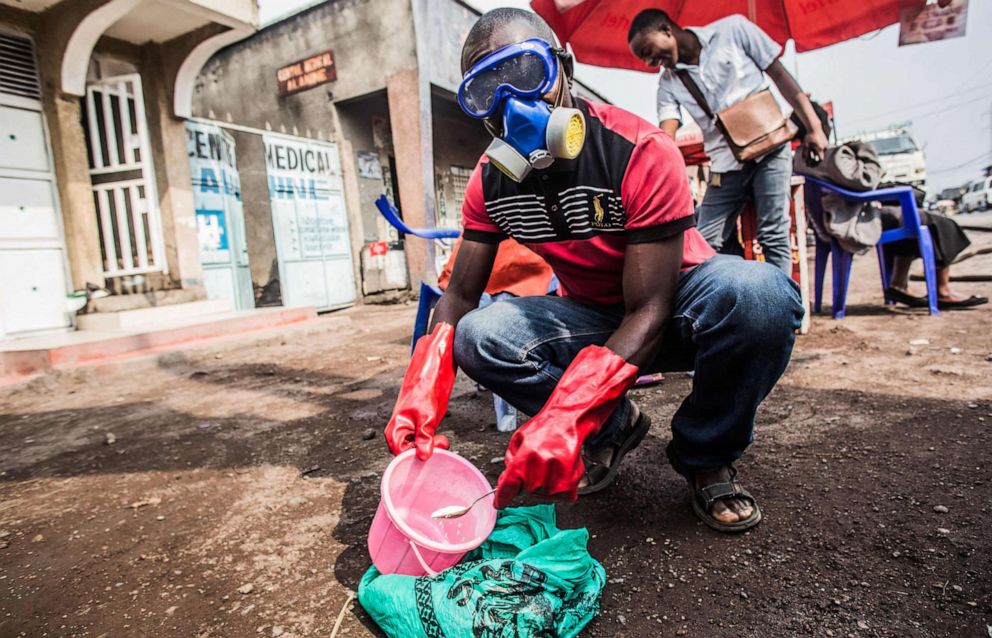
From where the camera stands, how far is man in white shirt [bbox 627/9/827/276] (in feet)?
9.45

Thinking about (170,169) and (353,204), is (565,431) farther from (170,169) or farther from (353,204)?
(353,204)

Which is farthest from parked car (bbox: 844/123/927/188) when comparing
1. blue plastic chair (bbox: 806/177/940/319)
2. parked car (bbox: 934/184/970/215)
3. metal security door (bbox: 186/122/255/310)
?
metal security door (bbox: 186/122/255/310)

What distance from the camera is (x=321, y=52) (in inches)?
371

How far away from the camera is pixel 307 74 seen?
31.2 ft

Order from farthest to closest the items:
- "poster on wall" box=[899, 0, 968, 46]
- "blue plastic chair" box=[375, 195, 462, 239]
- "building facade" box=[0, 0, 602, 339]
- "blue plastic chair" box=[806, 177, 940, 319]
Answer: "building facade" box=[0, 0, 602, 339], "blue plastic chair" box=[806, 177, 940, 319], "poster on wall" box=[899, 0, 968, 46], "blue plastic chair" box=[375, 195, 462, 239]

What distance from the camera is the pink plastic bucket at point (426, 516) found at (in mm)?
1205

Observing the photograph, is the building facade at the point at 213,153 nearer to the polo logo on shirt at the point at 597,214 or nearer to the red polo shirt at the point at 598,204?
the red polo shirt at the point at 598,204

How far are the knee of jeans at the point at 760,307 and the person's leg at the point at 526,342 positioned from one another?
1.23 ft

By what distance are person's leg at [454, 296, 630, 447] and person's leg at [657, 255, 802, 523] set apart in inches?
9.6

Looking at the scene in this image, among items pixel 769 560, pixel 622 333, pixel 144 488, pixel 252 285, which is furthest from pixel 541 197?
pixel 252 285

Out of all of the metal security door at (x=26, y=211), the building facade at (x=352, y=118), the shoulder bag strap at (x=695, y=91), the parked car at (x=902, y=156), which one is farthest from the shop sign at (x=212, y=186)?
the parked car at (x=902, y=156)

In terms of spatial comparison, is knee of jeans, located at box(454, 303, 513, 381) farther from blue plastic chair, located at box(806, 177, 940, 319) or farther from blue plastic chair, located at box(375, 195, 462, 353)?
blue plastic chair, located at box(806, 177, 940, 319)

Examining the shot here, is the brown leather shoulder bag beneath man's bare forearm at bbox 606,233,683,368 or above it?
above

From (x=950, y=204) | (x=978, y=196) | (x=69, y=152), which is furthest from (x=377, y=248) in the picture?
(x=950, y=204)
